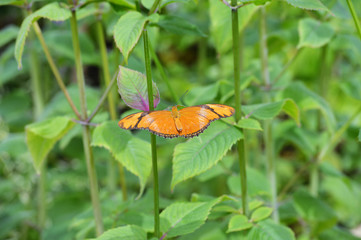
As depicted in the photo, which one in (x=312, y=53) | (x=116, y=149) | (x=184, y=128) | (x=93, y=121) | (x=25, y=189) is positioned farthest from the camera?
(x=312, y=53)

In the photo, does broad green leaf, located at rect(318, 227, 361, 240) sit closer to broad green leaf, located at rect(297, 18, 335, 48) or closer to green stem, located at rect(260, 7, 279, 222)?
green stem, located at rect(260, 7, 279, 222)

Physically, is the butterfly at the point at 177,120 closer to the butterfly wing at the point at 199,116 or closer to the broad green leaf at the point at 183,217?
the butterfly wing at the point at 199,116

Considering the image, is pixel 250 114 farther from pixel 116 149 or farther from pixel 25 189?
pixel 25 189

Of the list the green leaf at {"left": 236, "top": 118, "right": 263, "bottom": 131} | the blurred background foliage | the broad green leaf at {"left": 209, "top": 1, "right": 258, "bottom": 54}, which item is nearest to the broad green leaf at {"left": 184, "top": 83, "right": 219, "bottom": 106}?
the blurred background foliage

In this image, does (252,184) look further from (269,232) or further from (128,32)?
(128,32)

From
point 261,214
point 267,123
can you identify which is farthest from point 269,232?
point 267,123

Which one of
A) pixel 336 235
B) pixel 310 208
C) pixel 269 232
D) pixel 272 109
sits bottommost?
pixel 336 235

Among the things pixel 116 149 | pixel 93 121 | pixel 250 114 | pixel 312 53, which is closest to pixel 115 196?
pixel 93 121
